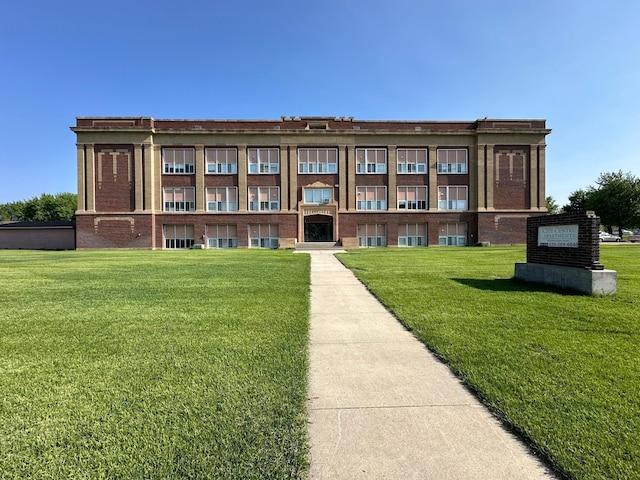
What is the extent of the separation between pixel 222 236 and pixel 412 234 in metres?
22.7

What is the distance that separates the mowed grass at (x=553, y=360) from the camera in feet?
9.39

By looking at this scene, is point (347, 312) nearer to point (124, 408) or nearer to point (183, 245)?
point (124, 408)

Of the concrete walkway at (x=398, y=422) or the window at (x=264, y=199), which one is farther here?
the window at (x=264, y=199)

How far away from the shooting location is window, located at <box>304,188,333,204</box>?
140 ft

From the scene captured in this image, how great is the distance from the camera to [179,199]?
138 feet

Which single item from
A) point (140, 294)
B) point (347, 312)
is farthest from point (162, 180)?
point (347, 312)

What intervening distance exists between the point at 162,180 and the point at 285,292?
3731 centimetres

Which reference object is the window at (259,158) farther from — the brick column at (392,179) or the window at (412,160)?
the window at (412,160)

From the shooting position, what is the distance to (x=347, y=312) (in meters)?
7.82

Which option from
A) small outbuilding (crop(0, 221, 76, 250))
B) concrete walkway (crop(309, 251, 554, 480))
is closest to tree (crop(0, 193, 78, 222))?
small outbuilding (crop(0, 221, 76, 250))

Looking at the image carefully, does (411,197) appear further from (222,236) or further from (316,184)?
(222,236)

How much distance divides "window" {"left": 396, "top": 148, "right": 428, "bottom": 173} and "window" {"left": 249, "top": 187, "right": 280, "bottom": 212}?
15005mm

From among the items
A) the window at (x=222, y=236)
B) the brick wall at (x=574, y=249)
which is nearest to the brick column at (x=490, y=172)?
the window at (x=222, y=236)

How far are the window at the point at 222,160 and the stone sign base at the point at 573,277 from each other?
118 ft
